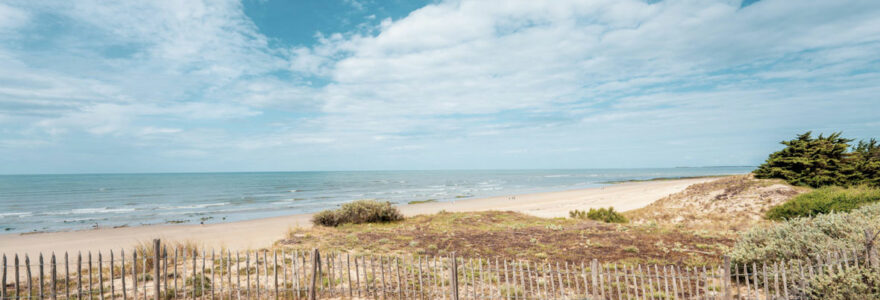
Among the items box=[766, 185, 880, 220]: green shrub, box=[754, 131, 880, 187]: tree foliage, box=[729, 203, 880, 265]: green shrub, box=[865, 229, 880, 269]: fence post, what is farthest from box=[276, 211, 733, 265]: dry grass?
box=[754, 131, 880, 187]: tree foliage

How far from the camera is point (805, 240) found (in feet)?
24.2

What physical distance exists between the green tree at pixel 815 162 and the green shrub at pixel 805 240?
1251 centimetres

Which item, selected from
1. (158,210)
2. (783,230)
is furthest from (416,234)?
(158,210)

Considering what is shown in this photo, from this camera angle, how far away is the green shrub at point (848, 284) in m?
5.85

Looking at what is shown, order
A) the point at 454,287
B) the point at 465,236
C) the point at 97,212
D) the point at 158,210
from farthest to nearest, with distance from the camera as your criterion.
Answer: the point at 158,210, the point at 97,212, the point at 465,236, the point at 454,287

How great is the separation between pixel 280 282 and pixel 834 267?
984 centimetres

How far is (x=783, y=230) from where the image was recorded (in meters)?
8.12

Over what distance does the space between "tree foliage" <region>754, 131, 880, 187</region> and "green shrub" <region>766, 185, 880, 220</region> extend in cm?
156

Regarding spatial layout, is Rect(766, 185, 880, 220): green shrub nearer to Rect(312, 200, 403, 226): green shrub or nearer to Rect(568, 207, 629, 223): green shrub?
Rect(568, 207, 629, 223): green shrub

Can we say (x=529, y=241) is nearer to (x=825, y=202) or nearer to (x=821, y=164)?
(x=825, y=202)

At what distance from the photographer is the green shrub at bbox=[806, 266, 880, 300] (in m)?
5.85

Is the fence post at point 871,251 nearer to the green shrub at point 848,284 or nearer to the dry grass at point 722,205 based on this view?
the green shrub at point 848,284

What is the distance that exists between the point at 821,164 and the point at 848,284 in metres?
17.0

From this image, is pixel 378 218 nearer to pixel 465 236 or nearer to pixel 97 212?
pixel 465 236
